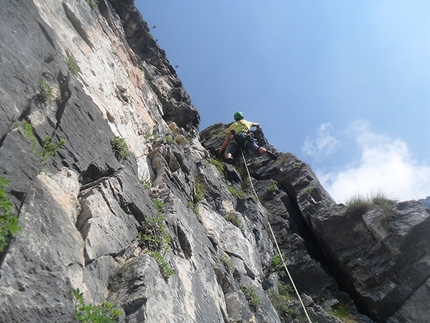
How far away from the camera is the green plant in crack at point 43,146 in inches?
190

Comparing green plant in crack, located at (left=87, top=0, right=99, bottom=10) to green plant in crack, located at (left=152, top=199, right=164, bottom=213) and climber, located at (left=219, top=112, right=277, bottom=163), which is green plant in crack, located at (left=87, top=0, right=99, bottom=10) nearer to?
green plant in crack, located at (left=152, top=199, right=164, bottom=213)

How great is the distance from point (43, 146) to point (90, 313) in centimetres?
241

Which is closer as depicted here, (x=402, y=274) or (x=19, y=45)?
(x=19, y=45)

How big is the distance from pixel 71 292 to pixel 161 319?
1.31 meters

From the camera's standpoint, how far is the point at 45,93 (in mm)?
5613

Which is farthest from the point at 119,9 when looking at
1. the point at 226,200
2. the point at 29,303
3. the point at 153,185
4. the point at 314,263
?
the point at 29,303

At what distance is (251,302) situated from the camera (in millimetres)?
7652

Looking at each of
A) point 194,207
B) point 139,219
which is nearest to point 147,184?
point 194,207

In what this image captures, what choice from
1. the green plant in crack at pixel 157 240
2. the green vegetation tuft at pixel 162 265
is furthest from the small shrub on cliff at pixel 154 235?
the green vegetation tuft at pixel 162 265

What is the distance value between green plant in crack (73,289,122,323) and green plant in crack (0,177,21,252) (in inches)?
34.5

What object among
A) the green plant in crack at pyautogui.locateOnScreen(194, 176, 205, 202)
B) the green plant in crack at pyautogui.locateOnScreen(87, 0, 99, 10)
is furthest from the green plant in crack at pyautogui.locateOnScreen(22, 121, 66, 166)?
the green plant in crack at pyautogui.locateOnScreen(87, 0, 99, 10)

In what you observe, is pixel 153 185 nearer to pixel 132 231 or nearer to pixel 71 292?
pixel 132 231

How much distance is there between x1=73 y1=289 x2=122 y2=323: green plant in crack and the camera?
374 cm

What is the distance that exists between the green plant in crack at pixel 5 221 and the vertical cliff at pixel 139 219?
0.17 ft
